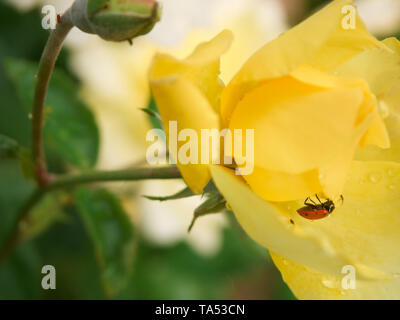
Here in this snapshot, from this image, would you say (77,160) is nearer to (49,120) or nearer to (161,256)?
(49,120)

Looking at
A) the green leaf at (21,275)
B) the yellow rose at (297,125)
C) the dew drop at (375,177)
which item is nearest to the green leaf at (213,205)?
the yellow rose at (297,125)

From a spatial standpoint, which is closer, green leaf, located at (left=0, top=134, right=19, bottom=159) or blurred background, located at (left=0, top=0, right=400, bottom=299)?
green leaf, located at (left=0, top=134, right=19, bottom=159)

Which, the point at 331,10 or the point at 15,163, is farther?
the point at 15,163

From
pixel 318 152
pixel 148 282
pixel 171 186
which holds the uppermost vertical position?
pixel 171 186

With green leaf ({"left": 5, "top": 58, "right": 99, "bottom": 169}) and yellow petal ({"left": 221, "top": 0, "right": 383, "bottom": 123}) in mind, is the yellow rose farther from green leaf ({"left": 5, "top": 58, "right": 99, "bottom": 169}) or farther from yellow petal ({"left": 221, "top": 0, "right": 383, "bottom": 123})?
green leaf ({"left": 5, "top": 58, "right": 99, "bottom": 169})

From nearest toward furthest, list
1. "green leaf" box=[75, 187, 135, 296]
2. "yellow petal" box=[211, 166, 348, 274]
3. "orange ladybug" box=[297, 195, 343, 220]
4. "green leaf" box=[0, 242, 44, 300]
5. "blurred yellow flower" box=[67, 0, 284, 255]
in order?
1. "yellow petal" box=[211, 166, 348, 274]
2. "orange ladybug" box=[297, 195, 343, 220]
3. "green leaf" box=[75, 187, 135, 296]
4. "green leaf" box=[0, 242, 44, 300]
5. "blurred yellow flower" box=[67, 0, 284, 255]

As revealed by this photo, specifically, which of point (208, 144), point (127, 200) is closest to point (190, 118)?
point (208, 144)

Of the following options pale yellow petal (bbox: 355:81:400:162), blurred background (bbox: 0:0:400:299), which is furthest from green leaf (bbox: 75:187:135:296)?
pale yellow petal (bbox: 355:81:400:162)
